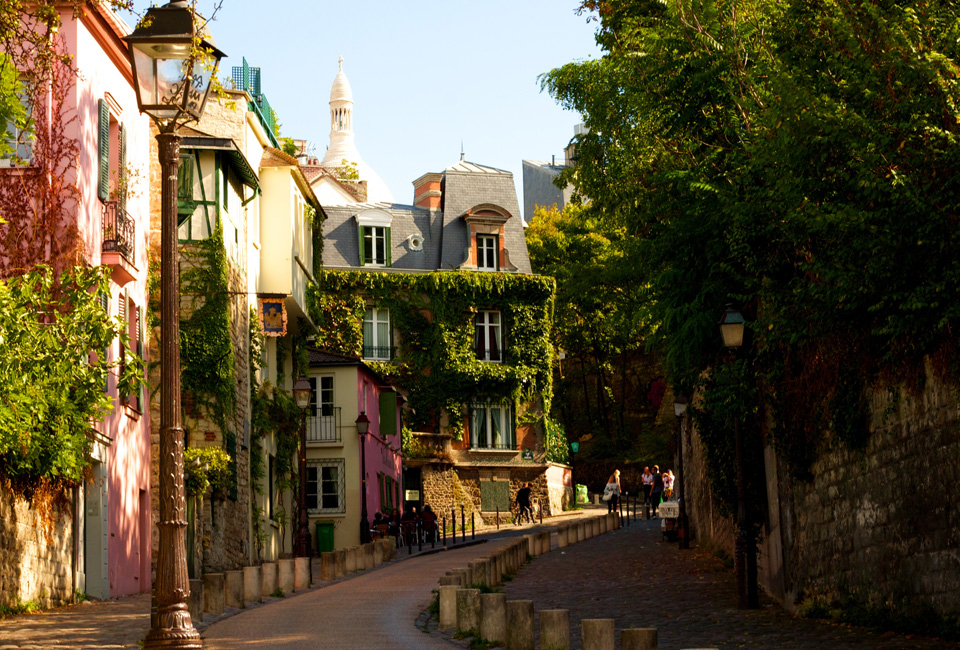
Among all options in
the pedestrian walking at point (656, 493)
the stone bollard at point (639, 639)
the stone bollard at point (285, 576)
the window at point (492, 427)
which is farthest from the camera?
the window at point (492, 427)

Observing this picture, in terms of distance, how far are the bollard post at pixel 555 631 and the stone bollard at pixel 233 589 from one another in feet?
25.0

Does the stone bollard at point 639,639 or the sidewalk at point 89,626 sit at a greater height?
the stone bollard at point 639,639

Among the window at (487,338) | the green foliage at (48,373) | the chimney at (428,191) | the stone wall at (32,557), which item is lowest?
the stone wall at (32,557)

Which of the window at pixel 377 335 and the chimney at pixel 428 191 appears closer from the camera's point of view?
the window at pixel 377 335

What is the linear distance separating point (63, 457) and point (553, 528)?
27.4 metres

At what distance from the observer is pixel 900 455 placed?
13.0 meters

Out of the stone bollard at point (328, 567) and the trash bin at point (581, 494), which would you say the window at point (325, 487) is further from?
the trash bin at point (581, 494)

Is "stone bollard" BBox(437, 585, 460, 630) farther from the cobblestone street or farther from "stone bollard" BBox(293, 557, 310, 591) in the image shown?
"stone bollard" BBox(293, 557, 310, 591)

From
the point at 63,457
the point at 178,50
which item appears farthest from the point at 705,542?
the point at 178,50

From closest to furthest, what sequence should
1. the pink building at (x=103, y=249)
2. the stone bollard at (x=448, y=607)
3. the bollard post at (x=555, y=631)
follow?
the bollard post at (x=555, y=631)
the stone bollard at (x=448, y=607)
the pink building at (x=103, y=249)

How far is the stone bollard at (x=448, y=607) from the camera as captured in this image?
A: 640 inches

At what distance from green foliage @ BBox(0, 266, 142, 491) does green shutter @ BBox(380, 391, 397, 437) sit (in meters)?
26.7

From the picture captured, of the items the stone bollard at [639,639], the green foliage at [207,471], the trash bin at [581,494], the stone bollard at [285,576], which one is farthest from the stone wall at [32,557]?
the trash bin at [581,494]

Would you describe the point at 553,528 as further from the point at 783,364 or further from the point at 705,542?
A: the point at 783,364
